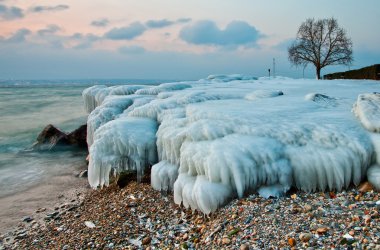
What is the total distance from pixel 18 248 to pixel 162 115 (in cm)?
412

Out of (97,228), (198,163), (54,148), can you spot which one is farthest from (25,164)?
(198,163)

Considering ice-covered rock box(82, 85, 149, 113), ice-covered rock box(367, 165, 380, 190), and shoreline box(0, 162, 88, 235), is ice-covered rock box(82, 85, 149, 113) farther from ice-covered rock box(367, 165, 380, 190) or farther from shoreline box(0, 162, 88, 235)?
ice-covered rock box(367, 165, 380, 190)

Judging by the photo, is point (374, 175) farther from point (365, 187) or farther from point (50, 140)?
point (50, 140)

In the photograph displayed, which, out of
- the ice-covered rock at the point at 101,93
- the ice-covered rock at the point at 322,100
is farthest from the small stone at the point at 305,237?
the ice-covered rock at the point at 101,93

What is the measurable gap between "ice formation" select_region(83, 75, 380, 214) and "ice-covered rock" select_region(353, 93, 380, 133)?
16 millimetres

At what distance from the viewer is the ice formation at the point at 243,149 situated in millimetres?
5359

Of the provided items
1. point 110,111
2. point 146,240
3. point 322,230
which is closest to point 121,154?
point 146,240

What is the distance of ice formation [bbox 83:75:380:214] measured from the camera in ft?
17.6

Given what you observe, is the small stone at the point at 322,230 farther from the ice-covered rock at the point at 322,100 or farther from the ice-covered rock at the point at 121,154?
the ice-covered rock at the point at 322,100

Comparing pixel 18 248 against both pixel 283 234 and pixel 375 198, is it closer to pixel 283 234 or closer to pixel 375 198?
pixel 283 234

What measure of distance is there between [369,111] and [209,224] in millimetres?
3537

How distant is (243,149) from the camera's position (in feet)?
18.5

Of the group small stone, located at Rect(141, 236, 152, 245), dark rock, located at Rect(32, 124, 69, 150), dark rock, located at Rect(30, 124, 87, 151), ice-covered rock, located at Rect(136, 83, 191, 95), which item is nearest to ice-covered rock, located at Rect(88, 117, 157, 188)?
small stone, located at Rect(141, 236, 152, 245)

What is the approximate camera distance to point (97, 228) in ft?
19.7
